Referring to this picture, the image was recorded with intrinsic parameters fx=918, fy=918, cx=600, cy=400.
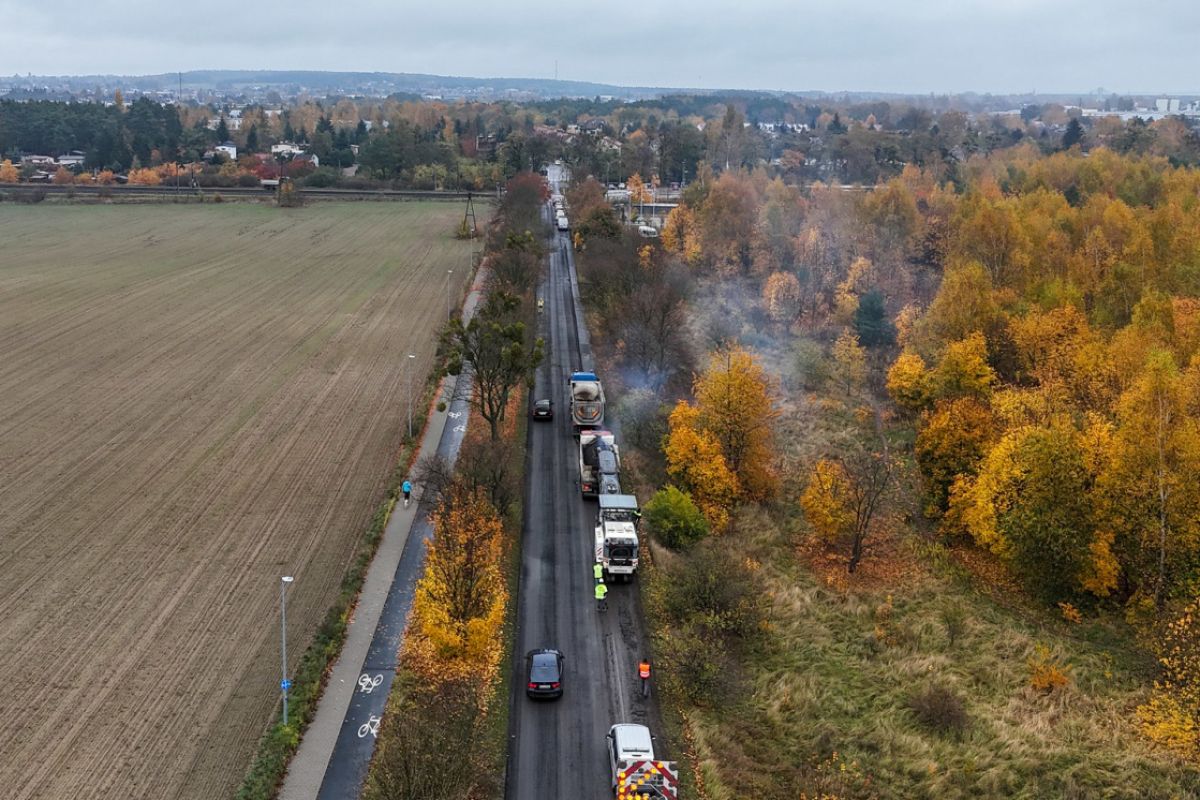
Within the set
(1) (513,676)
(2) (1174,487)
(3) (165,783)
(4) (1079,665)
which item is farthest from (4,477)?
(2) (1174,487)

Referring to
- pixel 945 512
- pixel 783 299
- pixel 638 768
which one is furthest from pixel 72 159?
pixel 638 768

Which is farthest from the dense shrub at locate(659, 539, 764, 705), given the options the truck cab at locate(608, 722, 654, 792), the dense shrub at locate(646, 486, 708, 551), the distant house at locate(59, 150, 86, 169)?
the distant house at locate(59, 150, 86, 169)

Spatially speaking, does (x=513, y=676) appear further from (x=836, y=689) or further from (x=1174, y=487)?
(x=1174, y=487)

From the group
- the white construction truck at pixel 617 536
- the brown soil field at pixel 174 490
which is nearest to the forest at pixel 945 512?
the white construction truck at pixel 617 536

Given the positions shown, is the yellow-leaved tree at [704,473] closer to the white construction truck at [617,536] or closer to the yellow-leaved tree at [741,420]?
the yellow-leaved tree at [741,420]

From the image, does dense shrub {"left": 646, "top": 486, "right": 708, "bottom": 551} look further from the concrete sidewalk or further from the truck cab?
the truck cab

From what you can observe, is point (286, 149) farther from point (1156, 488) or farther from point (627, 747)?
point (627, 747)
